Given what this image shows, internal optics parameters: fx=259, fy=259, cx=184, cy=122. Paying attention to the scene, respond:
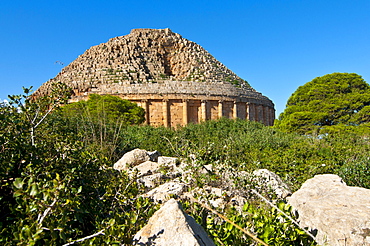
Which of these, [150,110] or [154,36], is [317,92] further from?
[154,36]

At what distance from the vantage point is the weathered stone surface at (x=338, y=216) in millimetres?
2557

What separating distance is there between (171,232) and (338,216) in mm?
1912

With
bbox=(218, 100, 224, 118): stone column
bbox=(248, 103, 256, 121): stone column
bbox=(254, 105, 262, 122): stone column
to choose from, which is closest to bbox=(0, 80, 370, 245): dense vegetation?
bbox=(218, 100, 224, 118): stone column

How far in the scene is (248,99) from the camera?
89.8ft

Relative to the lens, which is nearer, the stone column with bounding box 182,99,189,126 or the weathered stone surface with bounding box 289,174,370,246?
the weathered stone surface with bounding box 289,174,370,246

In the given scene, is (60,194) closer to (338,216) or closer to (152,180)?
(338,216)

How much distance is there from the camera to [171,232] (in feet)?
6.21

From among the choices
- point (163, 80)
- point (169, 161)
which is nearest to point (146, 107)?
point (163, 80)

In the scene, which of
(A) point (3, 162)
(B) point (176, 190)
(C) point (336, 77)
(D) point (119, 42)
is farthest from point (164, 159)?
(D) point (119, 42)

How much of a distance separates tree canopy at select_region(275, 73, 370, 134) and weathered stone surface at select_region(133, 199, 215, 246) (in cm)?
1533

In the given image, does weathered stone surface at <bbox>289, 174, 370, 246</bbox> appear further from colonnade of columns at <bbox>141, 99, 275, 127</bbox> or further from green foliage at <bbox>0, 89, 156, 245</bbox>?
colonnade of columns at <bbox>141, 99, 275, 127</bbox>

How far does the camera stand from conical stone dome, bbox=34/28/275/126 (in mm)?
23188

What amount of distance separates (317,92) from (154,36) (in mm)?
21380

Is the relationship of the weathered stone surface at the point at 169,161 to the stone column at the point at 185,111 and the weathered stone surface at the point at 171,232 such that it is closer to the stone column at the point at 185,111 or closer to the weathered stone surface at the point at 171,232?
the weathered stone surface at the point at 171,232
